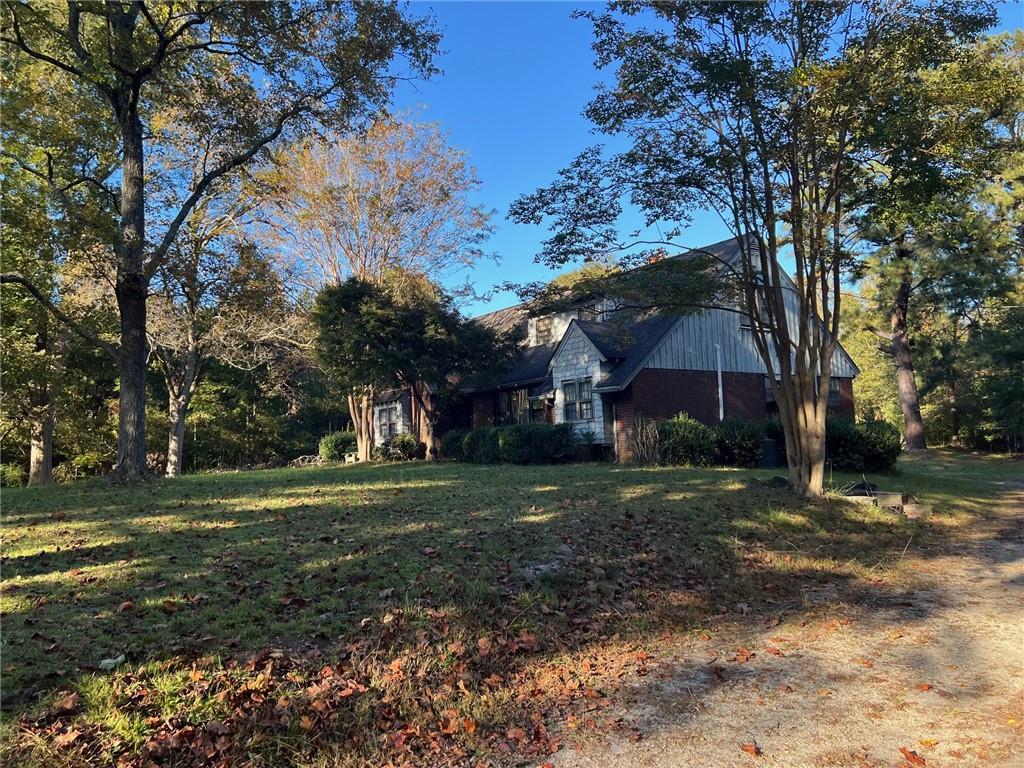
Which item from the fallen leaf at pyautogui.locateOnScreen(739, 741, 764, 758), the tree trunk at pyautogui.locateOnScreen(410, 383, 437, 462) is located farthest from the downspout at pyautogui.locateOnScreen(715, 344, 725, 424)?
the fallen leaf at pyautogui.locateOnScreen(739, 741, 764, 758)

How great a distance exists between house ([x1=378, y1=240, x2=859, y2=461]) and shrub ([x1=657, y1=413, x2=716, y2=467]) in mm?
2770

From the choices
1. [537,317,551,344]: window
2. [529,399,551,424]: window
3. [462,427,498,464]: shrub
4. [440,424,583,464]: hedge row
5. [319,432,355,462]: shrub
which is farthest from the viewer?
[319,432,355,462]: shrub

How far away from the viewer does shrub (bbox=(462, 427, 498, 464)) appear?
22922 millimetres

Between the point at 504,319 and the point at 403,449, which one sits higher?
the point at 504,319

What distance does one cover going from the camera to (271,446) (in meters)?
39.8

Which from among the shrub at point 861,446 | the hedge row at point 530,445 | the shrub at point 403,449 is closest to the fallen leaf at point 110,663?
the shrub at point 861,446

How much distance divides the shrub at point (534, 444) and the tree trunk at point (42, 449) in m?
16.3

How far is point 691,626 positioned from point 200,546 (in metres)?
4.92

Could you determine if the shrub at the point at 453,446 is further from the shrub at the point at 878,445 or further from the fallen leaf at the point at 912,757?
the fallen leaf at the point at 912,757

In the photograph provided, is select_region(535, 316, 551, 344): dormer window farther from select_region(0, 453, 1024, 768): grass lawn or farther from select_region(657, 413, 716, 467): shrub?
select_region(0, 453, 1024, 768): grass lawn

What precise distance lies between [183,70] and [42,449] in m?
17.5

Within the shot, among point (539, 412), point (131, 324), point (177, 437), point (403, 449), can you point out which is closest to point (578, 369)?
point (539, 412)

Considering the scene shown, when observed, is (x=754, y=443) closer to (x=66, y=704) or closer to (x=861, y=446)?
(x=861, y=446)

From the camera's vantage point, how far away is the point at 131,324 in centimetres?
1351
